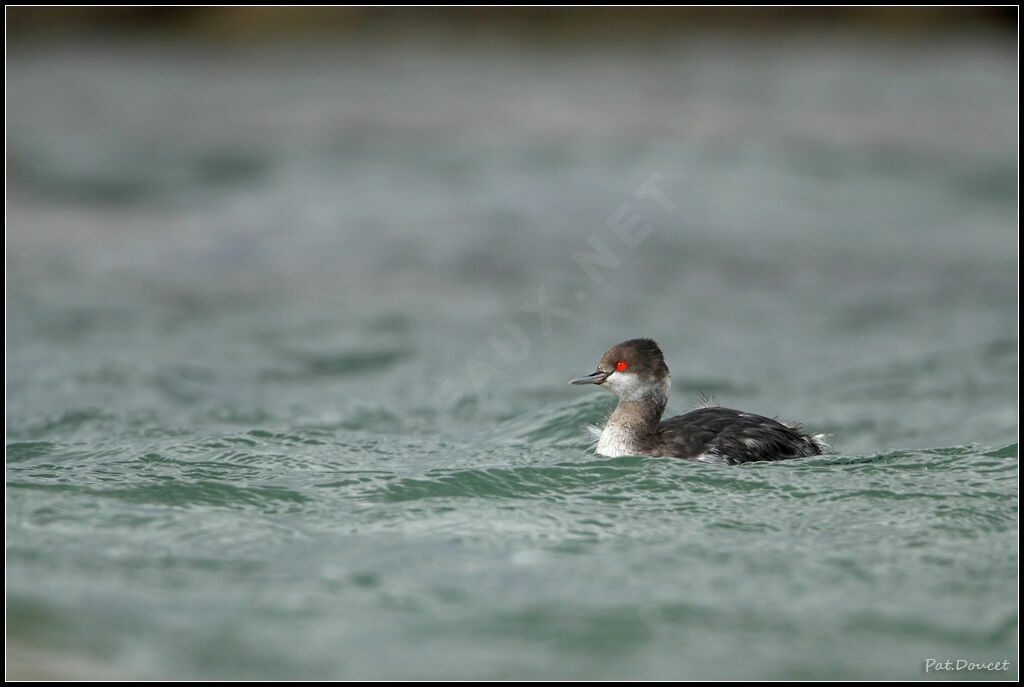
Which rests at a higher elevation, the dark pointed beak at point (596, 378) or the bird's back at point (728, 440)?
the dark pointed beak at point (596, 378)

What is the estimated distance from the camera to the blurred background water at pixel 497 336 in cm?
512

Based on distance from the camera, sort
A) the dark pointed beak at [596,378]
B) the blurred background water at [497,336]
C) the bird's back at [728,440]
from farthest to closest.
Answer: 1. the dark pointed beak at [596,378]
2. the bird's back at [728,440]
3. the blurred background water at [497,336]

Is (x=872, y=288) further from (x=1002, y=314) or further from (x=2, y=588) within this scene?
(x=2, y=588)

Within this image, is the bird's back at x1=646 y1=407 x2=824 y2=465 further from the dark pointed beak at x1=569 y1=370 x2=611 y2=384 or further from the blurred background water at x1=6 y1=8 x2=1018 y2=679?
the dark pointed beak at x1=569 y1=370 x2=611 y2=384

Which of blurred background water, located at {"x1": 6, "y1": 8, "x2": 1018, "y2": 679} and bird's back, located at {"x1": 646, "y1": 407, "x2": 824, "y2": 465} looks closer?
blurred background water, located at {"x1": 6, "y1": 8, "x2": 1018, "y2": 679}

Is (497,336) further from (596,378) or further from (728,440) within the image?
(728,440)

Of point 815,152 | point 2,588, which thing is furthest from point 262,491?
point 815,152

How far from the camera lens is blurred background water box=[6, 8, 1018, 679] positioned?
512 centimetres

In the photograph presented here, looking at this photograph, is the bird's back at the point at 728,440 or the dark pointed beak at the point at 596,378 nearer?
the bird's back at the point at 728,440

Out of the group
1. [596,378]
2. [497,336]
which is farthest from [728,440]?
[497,336]

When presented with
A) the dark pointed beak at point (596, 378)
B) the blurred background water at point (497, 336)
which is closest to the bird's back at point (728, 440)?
the blurred background water at point (497, 336)

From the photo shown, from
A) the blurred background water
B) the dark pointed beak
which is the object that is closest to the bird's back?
the blurred background water

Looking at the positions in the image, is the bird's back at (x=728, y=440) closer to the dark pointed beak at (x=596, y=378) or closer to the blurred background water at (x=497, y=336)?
the blurred background water at (x=497, y=336)

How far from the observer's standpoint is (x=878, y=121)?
56.9ft
